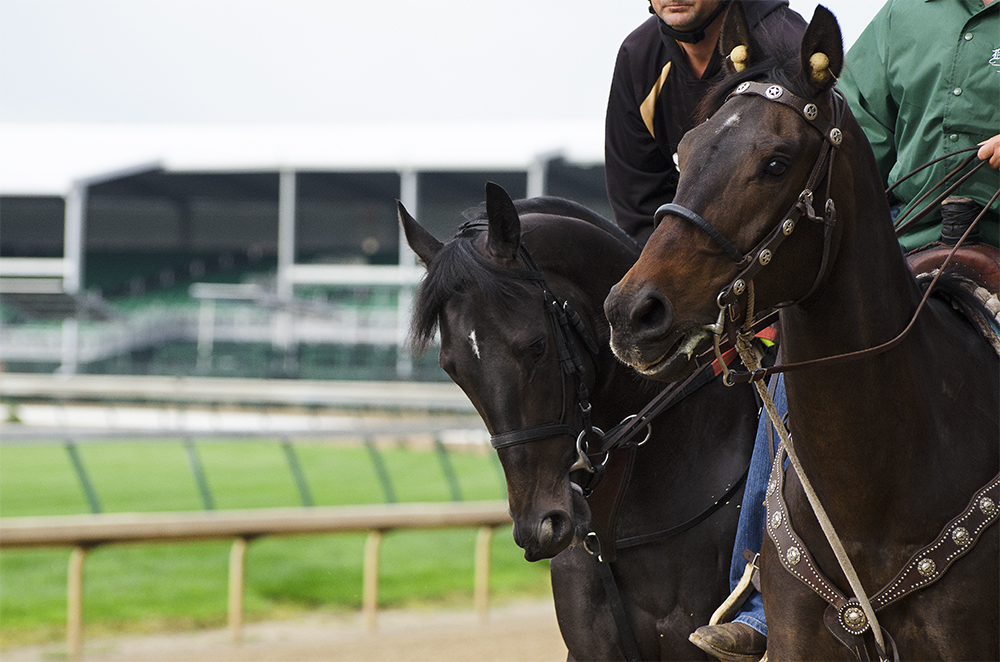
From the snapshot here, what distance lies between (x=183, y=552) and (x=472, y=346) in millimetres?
6270

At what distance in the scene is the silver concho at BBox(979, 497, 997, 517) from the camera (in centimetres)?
190

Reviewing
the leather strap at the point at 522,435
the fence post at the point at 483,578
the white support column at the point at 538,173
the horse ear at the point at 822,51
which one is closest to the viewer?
the horse ear at the point at 822,51

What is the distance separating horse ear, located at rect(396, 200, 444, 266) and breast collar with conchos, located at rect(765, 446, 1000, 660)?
47.6 inches

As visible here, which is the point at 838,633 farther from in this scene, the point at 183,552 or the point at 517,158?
the point at 517,158

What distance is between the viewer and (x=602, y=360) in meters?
2.72

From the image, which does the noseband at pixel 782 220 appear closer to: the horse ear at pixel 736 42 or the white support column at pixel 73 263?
the horse ear at pixel 736 42

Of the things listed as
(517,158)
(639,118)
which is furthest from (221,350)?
(639,118)

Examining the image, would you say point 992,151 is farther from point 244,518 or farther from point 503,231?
point 244,518

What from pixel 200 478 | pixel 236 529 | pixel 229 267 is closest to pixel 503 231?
pixel 236 529

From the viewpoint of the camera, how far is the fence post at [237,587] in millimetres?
6340

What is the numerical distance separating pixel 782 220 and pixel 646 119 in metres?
1.39

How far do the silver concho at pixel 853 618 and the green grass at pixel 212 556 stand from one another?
5.20 metres

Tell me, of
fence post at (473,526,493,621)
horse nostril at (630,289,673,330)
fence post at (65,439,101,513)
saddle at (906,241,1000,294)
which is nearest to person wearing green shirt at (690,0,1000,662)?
saddle at (906,241,1000,294)

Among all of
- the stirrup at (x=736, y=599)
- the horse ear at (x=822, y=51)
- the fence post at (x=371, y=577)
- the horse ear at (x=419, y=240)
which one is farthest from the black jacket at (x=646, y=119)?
the fence post at (x=371, y=577)
